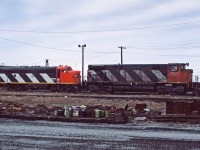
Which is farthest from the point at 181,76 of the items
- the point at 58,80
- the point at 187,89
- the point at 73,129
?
the point at 73,129

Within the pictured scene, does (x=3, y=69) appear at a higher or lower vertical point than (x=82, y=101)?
higher

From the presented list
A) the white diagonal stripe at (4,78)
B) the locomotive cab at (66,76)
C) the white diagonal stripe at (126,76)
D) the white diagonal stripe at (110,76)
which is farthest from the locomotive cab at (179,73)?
the white diagonal stripe at (4,78)

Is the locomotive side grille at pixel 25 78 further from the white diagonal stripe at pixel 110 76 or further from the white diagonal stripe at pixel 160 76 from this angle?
the white diagonal stripe at pixel 160 76

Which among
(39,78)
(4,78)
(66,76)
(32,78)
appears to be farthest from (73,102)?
(4,78)

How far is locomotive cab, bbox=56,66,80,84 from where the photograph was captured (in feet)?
145

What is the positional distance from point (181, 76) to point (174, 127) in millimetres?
23818

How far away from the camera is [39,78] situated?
150 ft

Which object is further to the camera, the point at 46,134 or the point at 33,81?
the point at 33,81

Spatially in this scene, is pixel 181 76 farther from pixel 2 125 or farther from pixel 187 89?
pixel 2 125

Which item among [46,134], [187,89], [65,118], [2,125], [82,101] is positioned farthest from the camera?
[187,89]

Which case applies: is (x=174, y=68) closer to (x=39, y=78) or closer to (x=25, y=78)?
(x=39, y=78)

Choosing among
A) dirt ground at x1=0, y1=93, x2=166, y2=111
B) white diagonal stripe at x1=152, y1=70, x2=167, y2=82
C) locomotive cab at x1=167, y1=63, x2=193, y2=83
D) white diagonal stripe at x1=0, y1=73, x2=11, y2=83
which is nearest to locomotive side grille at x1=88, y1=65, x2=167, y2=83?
white diagonal stripe at x1=152, y1=70, x2=167, y2=82

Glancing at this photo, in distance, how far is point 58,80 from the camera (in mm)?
44531

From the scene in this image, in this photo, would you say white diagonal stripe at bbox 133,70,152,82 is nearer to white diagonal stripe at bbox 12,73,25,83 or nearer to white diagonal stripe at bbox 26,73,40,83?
white diagonal stripe at bbox 26,73,40,83
